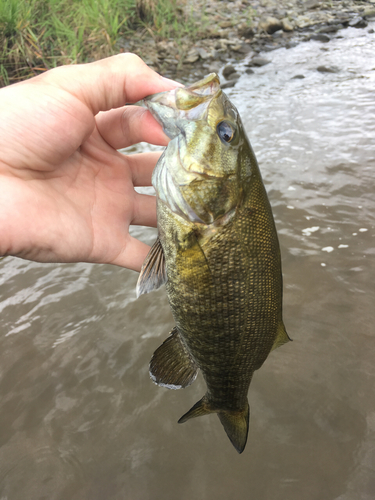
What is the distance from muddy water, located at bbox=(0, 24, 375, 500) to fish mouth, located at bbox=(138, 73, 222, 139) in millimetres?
2059

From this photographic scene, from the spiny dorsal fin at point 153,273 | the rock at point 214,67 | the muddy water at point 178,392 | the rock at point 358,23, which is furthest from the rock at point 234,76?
the spiny dorsal fin at point 153,273

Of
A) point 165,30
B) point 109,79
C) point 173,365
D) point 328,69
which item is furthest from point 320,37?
point 173,365

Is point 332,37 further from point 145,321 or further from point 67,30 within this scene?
point 145,321

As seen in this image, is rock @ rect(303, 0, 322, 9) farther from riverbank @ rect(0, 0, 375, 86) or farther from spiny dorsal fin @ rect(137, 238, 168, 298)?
spiny dorsal fin @ rect(137, 238, 168, 298)

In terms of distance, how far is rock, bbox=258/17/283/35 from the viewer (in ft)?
38.8

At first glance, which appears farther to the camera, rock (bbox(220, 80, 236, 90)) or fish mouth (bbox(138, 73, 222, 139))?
rock (bbox(220, 80, 236, 90))

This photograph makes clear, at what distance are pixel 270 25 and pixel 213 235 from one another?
1264cm

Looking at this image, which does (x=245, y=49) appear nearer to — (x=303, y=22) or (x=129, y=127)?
(x=303, y=22)

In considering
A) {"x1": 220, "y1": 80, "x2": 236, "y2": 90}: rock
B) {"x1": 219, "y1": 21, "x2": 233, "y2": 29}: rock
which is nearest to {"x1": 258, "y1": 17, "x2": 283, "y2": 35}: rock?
{"x1": 219, "y1": 21, "x2": 233, "y2": 29}: rock

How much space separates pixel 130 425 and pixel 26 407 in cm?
81

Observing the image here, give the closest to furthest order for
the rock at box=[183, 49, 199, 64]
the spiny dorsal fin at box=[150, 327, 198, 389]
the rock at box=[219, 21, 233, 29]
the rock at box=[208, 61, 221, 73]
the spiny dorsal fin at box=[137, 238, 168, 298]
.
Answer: the spiny dorsal fin at box=[137, 238, 168, 298]
the spiny dorsal fin at box=[150, 327, 198, 389]
the rock at box=[208, 61, 221, 73]
the rock at box=[183, 49, 199, 64]
the rock at box=[219, 21, 233, 29]

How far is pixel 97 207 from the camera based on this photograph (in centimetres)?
236

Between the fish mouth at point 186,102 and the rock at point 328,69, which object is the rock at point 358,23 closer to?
the rock at point 328,69

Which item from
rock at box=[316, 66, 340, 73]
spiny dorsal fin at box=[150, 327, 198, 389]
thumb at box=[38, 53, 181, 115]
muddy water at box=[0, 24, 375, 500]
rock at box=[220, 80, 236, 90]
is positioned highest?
thumb at box=[38, 53, 181, 115]
